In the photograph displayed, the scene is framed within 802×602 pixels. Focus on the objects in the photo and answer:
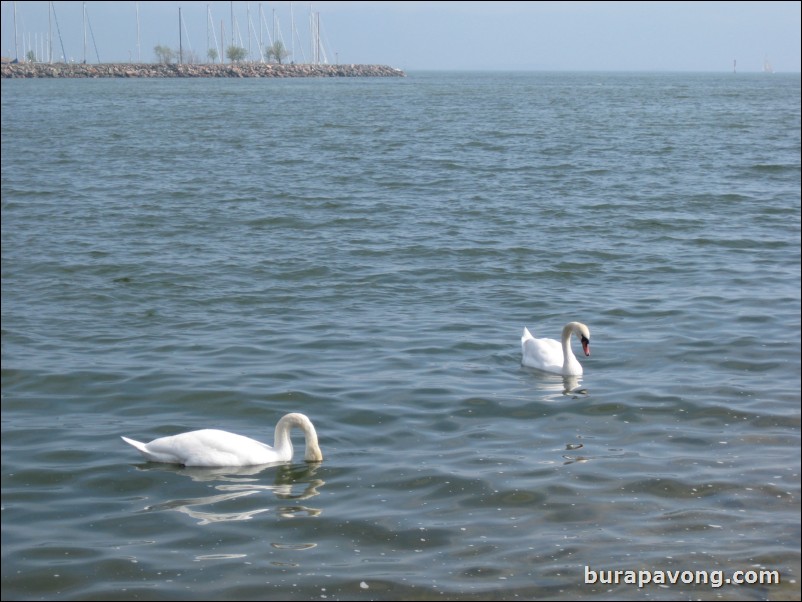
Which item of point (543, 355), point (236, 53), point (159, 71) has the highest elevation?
point (236, 53)

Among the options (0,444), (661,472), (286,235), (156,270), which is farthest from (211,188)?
(661,472)

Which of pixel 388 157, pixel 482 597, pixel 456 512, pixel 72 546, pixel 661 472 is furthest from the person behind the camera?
pixel 388 157

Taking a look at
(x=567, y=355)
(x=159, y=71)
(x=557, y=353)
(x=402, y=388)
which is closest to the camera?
(x=402, y=388)

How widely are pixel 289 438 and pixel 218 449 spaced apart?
1.91ft

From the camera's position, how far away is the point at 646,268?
1581cm

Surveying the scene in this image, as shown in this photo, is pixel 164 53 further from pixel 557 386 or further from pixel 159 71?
pixel 557 386

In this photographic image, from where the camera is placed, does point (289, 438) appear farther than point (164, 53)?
No

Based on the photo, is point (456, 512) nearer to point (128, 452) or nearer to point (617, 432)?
point (617, 432)

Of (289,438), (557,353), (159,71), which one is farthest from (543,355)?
(159,71)

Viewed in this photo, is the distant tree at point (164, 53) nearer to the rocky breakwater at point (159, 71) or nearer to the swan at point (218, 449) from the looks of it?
the rocky breakwater at point (159, 71)

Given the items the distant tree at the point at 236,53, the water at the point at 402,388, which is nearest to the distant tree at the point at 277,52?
the distant tree at the point at 236,53

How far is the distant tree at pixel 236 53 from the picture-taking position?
183 metres

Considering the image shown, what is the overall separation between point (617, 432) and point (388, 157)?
2394 cm

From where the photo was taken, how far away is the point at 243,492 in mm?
7840
